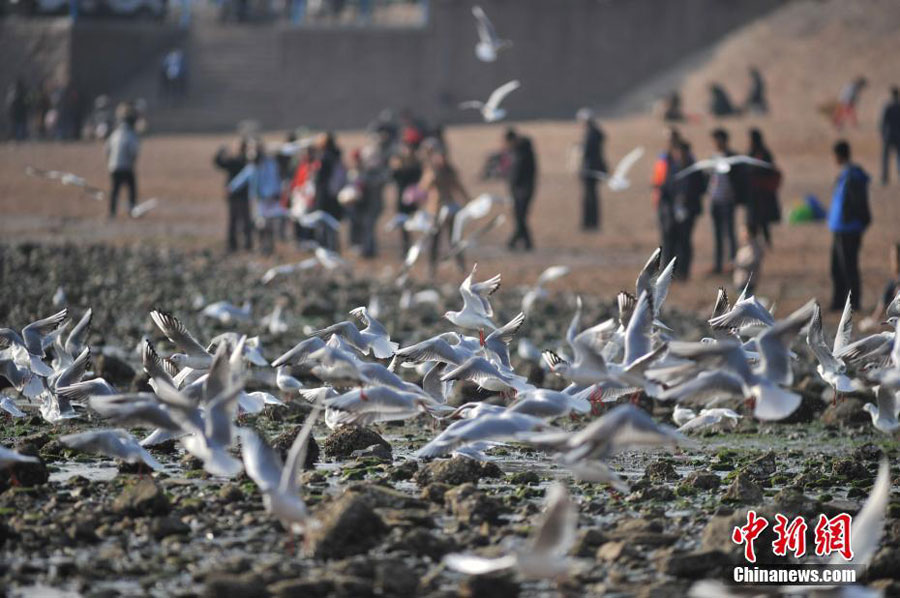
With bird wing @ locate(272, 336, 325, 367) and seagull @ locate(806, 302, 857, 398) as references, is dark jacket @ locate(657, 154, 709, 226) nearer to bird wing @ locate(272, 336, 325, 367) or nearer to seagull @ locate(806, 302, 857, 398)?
seagull @ locate(806, 302, 857, 398)

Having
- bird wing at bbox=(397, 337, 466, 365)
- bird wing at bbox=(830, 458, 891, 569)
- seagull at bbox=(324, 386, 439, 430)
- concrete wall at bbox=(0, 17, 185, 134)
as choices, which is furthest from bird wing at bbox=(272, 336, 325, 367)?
concrete wall at bbox=(0, 17, 185, 134)

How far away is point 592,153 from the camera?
79.8 ft

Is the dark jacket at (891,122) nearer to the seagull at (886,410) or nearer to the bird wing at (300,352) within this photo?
the seagull at (886,410)

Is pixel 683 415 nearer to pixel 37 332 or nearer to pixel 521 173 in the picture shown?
pixel 37 332

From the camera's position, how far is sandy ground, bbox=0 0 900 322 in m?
21.4

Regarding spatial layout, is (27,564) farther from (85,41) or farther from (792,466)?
(85,41)

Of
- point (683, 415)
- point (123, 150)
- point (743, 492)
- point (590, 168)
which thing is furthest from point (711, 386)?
point (123, 150)

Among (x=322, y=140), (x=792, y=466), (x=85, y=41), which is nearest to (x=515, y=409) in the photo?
(x=792, y=466)

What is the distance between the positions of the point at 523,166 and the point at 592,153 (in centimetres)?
243

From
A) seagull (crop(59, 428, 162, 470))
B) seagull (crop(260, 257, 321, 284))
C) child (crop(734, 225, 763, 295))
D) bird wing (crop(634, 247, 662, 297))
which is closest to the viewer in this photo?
seagull (crop(59, 428, 162, 470))

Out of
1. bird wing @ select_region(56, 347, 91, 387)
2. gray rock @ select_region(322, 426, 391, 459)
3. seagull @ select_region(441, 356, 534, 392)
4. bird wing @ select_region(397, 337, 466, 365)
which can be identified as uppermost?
bird wing @ select_region(397, 337, 466, 365)

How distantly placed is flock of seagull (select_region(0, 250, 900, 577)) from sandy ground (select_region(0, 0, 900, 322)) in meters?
7.80

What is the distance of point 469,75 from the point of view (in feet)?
155

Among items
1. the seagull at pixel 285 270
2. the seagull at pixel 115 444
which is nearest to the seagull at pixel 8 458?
the seagull at pixel 115 444
